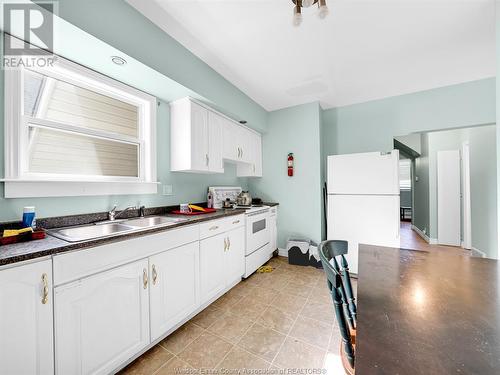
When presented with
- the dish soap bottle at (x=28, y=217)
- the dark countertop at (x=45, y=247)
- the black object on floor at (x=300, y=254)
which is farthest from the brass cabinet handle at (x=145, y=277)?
the black object on floor at (x=300, y=254)

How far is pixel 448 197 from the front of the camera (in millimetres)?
3953

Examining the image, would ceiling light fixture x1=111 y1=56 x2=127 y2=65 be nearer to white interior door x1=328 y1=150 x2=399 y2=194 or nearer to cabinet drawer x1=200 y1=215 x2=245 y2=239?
cabinet drawer x1=200 y1=215 x2=245 y2=239

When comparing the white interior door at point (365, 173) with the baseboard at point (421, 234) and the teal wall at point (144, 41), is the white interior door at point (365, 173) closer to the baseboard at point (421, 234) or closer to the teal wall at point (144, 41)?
the teal wall at point (144, 41)

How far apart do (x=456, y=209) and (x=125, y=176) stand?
18.5 ft

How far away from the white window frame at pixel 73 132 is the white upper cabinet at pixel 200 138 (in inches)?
9.5

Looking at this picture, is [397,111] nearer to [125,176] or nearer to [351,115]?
[351,115]

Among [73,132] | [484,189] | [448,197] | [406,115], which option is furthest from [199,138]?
[448,197]

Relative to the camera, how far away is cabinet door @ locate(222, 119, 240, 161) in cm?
279

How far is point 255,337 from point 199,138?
6.71ft

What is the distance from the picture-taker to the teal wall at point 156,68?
4.23 ft

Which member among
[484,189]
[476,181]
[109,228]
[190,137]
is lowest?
[109,228]

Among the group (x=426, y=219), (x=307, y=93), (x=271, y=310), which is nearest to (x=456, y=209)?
(x=426, y=219)

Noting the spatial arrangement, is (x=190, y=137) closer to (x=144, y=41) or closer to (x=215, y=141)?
(x=215, y=141)

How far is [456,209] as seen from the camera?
3.87 meters
